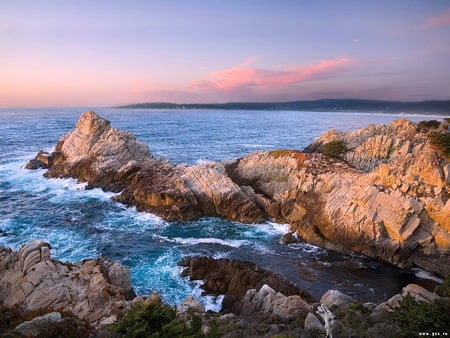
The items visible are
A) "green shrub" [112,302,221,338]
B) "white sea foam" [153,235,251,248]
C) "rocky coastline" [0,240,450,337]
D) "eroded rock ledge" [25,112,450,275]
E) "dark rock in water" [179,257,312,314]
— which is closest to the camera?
"green shrub" [112,302,221,338]

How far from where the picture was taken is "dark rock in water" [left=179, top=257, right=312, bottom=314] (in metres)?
22.2

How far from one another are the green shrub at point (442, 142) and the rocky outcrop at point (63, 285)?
32341 millimetres

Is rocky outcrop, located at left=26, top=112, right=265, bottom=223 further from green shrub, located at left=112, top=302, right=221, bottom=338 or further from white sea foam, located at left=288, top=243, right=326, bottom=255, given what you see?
green shrub, located at left=112, top=302, right=221, bottom=338

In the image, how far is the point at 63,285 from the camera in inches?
741

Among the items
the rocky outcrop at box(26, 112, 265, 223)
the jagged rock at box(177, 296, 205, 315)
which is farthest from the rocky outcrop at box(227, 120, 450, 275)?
the jagged rock at box(177, 296, 205, 315)

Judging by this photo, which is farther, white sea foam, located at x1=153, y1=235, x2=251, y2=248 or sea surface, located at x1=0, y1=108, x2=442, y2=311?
white sea foam, located at x1=153, y1=235, x2=251, y2=248

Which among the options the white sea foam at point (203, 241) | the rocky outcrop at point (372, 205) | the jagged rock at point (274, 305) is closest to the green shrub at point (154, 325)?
the jagged rock at point (274, 305)

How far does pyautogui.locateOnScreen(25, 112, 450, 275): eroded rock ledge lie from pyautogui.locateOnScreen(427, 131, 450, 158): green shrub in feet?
4.38

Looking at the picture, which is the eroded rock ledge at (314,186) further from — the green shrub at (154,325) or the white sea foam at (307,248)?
the green shrub at (154,325)

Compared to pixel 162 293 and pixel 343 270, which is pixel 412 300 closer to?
pixel 343 270

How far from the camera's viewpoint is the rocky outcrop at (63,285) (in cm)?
1722

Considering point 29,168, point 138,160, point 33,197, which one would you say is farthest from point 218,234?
point 29,168

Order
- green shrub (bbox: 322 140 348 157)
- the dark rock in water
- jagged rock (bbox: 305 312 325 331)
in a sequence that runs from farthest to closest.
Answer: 1. green shrub (bbox: 322 140 348 157)
2. the dark rock in water
3. jagged rock (bbox: 305 312 325 331)

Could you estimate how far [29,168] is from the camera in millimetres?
53469
